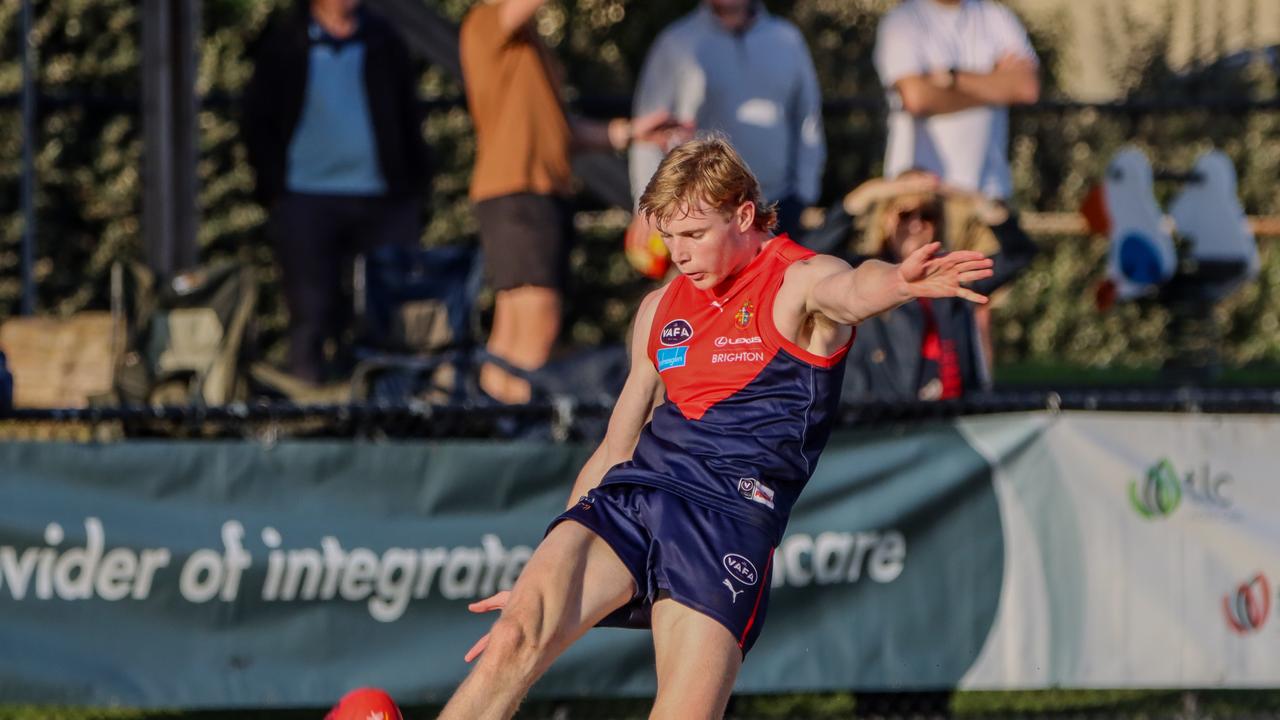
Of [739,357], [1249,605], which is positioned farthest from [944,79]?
[739,357]

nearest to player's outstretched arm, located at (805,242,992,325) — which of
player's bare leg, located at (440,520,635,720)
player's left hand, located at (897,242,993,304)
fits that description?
player's left hand, located at (897,242,993,304)

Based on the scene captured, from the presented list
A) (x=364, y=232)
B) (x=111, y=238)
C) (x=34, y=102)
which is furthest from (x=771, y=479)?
(x=111, y=238)

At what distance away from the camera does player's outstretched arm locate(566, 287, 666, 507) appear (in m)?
5.26

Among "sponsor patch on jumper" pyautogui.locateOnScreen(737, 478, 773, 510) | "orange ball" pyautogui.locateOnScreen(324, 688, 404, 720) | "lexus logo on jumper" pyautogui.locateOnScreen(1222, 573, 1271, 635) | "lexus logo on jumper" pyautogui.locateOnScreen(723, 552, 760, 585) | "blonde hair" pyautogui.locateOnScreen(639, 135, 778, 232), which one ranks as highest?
"blonde hair" pyautogui.locateOnScreen(639, 135, 778, 232)

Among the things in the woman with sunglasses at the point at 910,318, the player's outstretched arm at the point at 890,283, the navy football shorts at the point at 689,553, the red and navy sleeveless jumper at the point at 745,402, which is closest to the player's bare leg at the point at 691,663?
the navy football shorts at the point at 689,553

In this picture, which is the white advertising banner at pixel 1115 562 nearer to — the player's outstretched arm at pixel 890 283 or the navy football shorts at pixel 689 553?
the navy football shorts at pixel 689 553

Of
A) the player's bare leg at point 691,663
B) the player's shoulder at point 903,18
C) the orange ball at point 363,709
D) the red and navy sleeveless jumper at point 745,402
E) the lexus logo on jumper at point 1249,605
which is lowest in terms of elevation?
the lexus logo on jumper at point 1249,605

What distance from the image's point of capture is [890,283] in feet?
14.7

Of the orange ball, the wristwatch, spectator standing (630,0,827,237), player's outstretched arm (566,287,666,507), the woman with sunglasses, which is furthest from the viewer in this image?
the wristwatch

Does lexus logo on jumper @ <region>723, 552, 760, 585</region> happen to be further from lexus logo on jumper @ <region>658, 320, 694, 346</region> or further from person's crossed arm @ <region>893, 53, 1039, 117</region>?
person's crossed arm @ <region>893, 53, 1039, 117</region>

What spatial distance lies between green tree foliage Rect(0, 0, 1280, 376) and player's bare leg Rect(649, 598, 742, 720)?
682 centimetres

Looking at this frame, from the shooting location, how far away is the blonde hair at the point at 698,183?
4.86m

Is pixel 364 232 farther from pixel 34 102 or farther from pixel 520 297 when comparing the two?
pixel 34 102

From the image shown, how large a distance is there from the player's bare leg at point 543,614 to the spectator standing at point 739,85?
3994 mm
